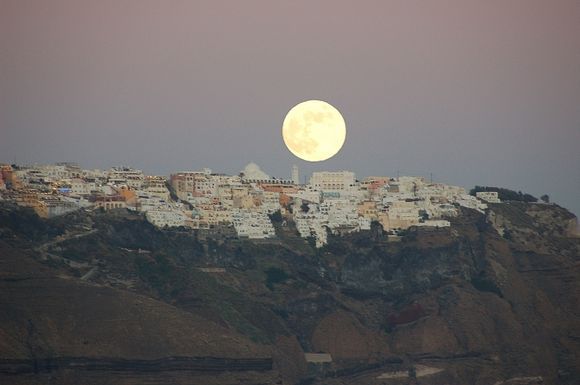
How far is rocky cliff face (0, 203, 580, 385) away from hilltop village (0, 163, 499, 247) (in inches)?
63.7

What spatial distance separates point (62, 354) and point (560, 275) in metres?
40.3

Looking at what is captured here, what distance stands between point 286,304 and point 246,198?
18.1m

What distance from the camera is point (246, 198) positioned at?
6137 inches

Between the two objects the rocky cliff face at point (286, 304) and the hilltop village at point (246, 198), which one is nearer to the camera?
the rocky cliff face at point (286, 304)

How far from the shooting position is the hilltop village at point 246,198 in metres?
147

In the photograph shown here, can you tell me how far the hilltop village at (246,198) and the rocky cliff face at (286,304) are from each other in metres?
1.62

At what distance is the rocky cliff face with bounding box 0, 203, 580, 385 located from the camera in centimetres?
12019

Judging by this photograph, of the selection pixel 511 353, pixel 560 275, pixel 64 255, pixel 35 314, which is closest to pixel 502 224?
pixel 560 275

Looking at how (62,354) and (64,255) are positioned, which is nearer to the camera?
(62,354)

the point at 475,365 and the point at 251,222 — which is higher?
the point at 251,222

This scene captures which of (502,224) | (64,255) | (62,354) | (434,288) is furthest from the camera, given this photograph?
(502,224)

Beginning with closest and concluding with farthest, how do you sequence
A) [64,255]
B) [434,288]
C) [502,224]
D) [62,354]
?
[62,354] < [64,255] < [434,288] < [502,224]

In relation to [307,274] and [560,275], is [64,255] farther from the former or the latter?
[560,275]

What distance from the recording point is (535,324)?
14062cm
